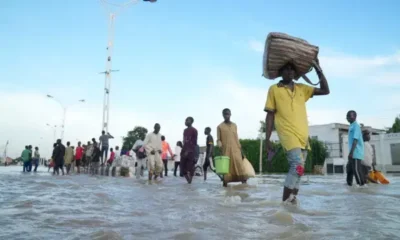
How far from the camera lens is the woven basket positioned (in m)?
4.41

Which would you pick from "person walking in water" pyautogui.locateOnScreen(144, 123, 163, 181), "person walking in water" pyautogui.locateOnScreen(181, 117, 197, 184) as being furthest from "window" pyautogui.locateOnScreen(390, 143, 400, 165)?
"person walking in water" pyautogui.locateOnScreen(144, 123, 163, 181)

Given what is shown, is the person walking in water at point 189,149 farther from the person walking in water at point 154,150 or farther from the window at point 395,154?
the window at point 395,154

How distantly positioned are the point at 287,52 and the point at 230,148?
3.90m

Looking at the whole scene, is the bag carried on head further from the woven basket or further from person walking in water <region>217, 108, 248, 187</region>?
the woven basket

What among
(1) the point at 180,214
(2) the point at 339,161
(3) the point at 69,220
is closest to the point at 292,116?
(1) the point at 180,214

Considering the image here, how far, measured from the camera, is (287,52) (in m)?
4.43

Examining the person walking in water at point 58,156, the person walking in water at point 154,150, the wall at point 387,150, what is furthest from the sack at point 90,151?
the wall at point 387,150

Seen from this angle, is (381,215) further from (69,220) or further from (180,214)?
(69,220)

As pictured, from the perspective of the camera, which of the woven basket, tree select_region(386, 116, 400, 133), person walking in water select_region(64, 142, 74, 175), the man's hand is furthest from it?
tree select_region(386, 116, 400, 133)

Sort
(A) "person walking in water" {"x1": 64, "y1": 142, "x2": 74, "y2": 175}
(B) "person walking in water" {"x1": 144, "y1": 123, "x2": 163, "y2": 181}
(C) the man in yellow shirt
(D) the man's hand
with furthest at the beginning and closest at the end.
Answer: (A) "person walking in water" {"x1": 64, "y1": 142, "x2": 74, "y2": 175} < (B) "person walking in water" {"x1": 144, "y1": 123, "x2": 163, "y2": 181} < (D) the man's hand < (C) the man in yellow shirt

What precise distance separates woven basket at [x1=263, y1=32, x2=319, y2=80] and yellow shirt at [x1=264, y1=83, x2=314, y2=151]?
26 cm

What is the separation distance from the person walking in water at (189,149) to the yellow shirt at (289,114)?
17.9 ft

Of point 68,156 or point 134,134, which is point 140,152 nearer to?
point 68,156

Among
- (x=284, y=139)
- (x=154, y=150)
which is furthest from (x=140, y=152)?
(x=284, y=139)
